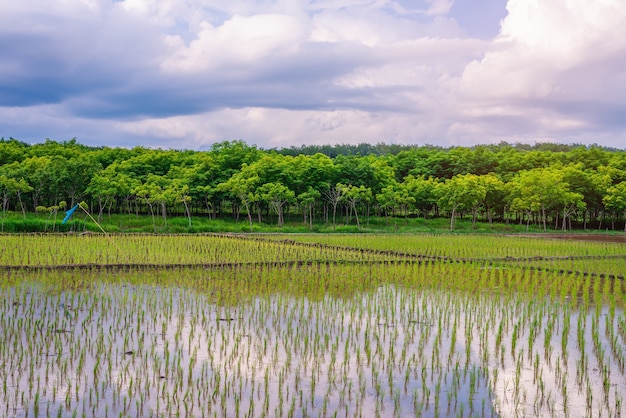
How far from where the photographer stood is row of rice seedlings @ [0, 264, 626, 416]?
8.26 m

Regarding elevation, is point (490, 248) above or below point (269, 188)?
below

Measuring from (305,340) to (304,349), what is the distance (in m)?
0.47

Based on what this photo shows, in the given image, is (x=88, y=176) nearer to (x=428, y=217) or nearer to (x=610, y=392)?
(x=428, y=217)

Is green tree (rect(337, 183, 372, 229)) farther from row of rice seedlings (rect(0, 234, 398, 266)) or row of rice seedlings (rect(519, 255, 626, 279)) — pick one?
row of rice seedlings (rect(519, 255, 626, 279))

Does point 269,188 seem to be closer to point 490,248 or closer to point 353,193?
point 353,193

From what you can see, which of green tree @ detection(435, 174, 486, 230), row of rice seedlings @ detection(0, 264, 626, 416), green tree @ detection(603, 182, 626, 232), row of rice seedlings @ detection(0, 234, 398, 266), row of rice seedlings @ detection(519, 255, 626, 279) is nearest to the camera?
row of rice seedlings @ detection(0, 264, 626, 416)

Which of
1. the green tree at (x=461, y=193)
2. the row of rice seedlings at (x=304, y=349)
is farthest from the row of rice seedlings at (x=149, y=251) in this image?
the green tree at (x=461, y=193)

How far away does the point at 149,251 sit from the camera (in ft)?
86.5

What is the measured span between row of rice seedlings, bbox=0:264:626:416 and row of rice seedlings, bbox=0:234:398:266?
4687mm

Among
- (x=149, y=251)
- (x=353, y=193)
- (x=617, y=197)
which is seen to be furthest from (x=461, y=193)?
(x=149, y=251)

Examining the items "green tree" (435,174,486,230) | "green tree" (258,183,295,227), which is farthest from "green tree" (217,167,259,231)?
"green tree" (435,174,486,230)

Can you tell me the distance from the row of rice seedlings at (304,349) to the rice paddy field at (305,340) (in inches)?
1.5

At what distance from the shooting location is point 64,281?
17.7 metres

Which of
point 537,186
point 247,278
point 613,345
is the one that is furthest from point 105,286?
point 537,186
